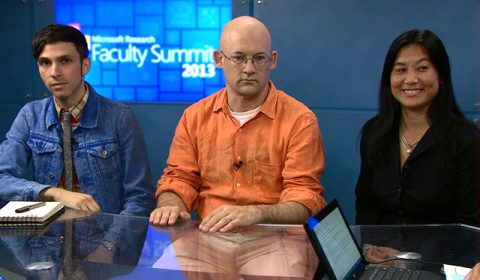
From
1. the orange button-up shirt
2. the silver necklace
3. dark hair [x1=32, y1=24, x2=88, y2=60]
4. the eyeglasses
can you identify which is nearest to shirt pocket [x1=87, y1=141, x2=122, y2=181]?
the orange button-up shirt

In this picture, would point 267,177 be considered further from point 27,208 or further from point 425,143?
point 27,208

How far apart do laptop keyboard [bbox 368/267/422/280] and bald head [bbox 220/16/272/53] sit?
1217mm

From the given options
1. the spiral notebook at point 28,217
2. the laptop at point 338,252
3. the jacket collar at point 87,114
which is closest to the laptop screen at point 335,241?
the laptop at point 338,252

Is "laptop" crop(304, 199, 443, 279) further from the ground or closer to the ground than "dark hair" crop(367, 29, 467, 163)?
closer to the ground

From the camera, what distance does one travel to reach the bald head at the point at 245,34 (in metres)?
2.47

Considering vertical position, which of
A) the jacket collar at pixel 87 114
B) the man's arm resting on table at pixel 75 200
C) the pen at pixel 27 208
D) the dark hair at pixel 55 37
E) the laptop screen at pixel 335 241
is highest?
the dark hair at pixel 55 37

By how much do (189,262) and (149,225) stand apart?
0.42m

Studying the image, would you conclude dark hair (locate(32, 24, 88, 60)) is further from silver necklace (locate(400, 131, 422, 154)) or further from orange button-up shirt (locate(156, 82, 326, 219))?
silver necklace (locate(400, 131, 422, 154))

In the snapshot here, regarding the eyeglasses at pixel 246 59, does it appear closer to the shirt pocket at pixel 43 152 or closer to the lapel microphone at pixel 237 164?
the lapel microphone at pixel 237 164

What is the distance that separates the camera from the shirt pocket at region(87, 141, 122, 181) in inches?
106

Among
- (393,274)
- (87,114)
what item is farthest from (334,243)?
(87,114)

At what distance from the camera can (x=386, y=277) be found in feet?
4.99

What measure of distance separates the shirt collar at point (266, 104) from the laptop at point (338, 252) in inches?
37.8

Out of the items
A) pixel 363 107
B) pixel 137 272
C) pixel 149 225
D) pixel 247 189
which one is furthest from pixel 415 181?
pixel 137 272
